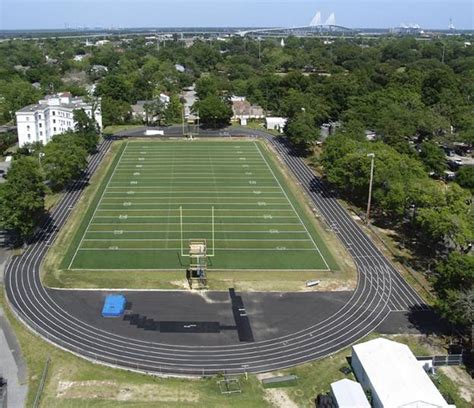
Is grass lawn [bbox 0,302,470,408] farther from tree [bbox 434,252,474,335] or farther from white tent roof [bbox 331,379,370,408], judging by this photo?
tree [bbox 434,252,474,335]

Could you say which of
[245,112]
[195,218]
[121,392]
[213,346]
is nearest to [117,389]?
[121,392]

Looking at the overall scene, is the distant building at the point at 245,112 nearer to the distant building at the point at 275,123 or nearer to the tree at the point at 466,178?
the distant building at the point at 275,123

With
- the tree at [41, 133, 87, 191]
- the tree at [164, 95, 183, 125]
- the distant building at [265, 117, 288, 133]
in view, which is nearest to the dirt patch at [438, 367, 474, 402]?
the tree at [41, 133, 87, 191]

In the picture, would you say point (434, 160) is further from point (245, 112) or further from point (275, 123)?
point (245, 112)

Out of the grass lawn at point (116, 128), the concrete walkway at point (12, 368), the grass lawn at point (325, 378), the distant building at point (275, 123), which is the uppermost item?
the distant building at point (275, 123)

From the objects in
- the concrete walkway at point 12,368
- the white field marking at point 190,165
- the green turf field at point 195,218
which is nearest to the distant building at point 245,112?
the green turf field at point 195,218

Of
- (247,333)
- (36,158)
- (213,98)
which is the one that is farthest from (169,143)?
(247,333)

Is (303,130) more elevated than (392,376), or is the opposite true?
(303,130)

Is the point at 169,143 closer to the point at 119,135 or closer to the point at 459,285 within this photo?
the point at 119,135
